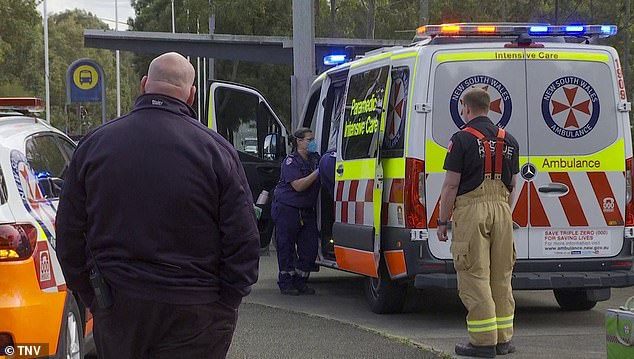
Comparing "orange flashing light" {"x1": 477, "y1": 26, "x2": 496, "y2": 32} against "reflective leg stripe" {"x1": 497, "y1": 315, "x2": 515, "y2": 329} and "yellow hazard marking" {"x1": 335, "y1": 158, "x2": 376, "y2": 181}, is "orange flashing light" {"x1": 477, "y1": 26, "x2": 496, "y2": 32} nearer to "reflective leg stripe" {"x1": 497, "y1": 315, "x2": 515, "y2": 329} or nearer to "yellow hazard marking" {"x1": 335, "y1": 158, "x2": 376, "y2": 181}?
"yellow hazard marking" {"x1": 335, "y1": 158, "x2": 376, "y2": 181}

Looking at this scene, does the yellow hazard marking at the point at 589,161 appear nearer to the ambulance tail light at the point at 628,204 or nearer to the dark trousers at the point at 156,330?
the ambulance tail light at the point at 628,204

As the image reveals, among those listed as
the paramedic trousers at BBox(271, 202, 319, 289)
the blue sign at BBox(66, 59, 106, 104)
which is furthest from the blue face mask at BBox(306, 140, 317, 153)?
the blue sign at BBox(66, 59, 106, 104)

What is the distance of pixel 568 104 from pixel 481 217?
72.5 inches

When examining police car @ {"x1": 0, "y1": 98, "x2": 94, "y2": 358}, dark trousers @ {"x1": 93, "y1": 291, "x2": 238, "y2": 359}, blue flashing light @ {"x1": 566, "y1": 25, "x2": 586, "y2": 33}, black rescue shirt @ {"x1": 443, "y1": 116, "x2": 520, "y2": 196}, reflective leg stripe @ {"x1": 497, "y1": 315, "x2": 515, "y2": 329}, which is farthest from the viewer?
blue flashing light @ {"x1": 566, "y1": 25, "x2": 586, "y2": 33}

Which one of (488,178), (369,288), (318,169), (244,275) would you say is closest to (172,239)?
(244,275)

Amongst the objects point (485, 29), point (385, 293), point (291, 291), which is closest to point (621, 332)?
point (485, 29)

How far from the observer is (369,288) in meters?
9.80

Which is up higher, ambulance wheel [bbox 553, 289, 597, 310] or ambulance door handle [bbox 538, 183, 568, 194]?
ambulance door handle [bbox 538, 183, 568, 194]

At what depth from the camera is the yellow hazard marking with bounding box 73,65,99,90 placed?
588 inches

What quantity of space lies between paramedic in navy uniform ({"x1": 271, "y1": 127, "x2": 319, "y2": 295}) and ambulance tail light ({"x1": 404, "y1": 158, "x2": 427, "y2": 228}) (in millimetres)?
2298

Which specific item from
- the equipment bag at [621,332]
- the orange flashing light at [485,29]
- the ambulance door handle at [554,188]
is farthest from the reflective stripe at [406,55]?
the equipment bag at [621,332]

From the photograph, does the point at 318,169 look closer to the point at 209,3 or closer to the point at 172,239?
the point at 172,239

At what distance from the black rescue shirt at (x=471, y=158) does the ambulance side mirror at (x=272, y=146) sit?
5.42 m

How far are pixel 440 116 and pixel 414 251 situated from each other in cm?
103
